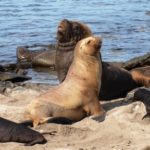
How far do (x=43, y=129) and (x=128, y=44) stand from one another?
776 cm

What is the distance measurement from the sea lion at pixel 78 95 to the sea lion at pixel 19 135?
58 cm

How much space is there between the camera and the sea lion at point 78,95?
650 centimetres

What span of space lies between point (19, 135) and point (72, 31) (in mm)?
2725

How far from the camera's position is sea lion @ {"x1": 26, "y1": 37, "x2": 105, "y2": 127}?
650 centimetres

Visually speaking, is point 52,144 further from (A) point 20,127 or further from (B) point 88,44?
(B) point 88,44

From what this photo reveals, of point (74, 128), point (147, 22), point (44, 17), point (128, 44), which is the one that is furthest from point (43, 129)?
point (44, 17)

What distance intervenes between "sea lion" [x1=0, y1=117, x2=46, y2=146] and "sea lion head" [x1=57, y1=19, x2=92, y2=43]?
2.51 meters

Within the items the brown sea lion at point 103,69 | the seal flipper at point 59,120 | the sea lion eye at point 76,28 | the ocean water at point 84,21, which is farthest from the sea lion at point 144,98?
the ocean water at point 84,21

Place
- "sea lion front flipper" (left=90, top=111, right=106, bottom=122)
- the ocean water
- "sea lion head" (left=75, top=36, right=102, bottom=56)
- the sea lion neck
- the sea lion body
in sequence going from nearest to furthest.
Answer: "sea lion front flipper" (left=90, top=111, right=106, bottom=122) < "sea lion head" (left=75, top=36, right=102, bottom=56) < the sea lion body < the sea lion neck < the ocean water

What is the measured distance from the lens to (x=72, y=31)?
26.2 ft

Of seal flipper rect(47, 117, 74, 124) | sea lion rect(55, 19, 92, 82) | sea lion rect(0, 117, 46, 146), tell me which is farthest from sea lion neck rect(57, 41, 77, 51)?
sea lion rect(0, 117, 46, 146)

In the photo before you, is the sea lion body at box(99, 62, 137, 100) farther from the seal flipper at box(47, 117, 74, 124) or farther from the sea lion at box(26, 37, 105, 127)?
the seal flipper at box(47, 117, 74, 124)

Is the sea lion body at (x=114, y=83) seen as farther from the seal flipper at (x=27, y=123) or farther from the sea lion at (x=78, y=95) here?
the seal flipper at (x=27, y=123)

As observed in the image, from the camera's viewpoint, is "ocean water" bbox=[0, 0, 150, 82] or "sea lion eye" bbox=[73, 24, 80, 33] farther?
"ocean water" bbox=[0, 0, 150, 82]
